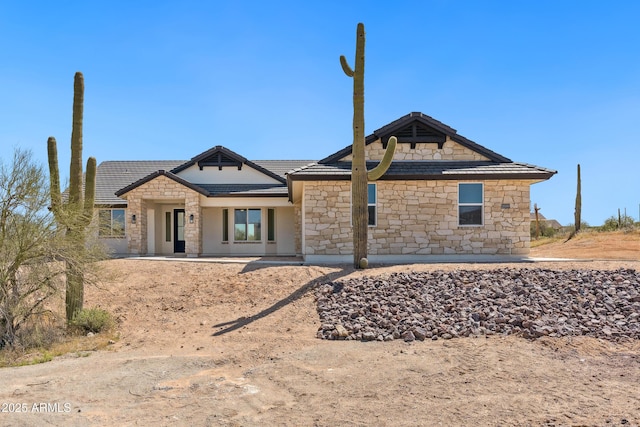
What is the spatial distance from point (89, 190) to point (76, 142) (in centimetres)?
125

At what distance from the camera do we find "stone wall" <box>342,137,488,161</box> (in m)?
17.1

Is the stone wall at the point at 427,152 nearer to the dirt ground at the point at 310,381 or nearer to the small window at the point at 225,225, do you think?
the small window at the point at 225,225

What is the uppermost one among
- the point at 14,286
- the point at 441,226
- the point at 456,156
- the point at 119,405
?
the point at 456,156

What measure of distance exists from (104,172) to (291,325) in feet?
63.4

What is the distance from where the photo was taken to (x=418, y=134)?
17172 millimetres

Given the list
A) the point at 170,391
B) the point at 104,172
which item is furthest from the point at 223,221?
the point at 170,391

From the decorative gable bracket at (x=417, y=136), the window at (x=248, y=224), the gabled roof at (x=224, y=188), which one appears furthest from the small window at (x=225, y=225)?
the decorative gable bracket at (x=417, y=136)

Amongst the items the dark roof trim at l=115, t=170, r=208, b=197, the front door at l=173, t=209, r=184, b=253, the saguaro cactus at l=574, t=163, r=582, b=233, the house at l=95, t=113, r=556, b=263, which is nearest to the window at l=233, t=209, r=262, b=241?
the house at l=95, t=113, r=556, b=263

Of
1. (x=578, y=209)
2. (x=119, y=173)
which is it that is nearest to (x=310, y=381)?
(x=119, y=173)

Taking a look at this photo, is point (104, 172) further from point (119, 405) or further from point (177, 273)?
point (119, 405)

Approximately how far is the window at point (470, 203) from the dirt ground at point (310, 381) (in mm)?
7816

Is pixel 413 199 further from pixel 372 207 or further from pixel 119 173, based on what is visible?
pixel 119 173

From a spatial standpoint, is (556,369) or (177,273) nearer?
(556,369)

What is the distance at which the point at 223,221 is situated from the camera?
70.4 ft
